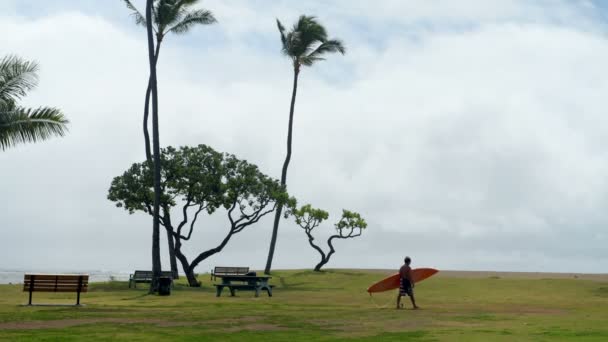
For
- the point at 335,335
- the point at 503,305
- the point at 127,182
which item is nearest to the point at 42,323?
the point at 335,335

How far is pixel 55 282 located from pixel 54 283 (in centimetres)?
6

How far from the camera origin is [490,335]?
15.4 metres

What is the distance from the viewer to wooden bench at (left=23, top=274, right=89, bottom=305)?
2375 cm

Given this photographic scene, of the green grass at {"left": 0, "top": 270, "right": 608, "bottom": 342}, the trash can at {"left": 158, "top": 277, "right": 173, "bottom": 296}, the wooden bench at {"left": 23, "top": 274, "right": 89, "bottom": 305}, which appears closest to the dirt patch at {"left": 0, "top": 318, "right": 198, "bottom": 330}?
the green grass at {"left": 0, "top": 270, "right": 608, "bottom": 342}

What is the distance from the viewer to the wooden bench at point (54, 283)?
2375cm

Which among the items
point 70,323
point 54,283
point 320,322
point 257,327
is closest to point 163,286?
point 54,283

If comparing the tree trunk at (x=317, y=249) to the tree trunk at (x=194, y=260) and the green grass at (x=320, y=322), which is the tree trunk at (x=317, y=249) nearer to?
the tree trunk at (x=194, y=260)

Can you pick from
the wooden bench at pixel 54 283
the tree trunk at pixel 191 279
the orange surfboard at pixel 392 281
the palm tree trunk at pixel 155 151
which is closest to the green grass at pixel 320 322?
the wooden bench at pixel 54 283

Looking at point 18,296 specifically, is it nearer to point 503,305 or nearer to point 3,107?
point 3,107

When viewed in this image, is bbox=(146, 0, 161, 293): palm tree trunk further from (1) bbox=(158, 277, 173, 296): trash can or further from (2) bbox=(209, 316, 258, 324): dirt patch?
(2) bbox=(209, 316, 258, 324): dirt patch

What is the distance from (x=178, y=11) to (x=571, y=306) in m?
24.2

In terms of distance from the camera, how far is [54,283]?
945 inches

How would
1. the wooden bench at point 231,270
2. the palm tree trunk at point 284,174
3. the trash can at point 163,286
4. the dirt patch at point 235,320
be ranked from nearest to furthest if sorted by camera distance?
the dirt patch at point 235,320 < the trash can at point 163,286 < the wooden bench at point 231,270 < the palm tree trunk at point 284,174

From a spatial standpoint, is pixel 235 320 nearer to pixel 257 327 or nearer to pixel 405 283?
pixel 257 327
